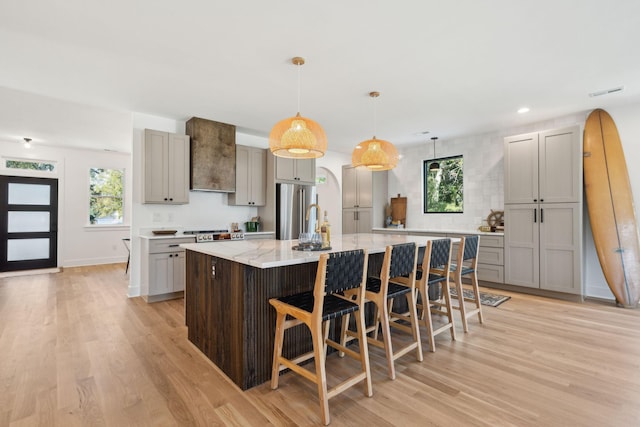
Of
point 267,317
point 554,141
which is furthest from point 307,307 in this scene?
point 554,141

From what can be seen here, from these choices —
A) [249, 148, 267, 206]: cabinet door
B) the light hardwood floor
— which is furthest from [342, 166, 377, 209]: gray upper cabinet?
the light hardwood floor

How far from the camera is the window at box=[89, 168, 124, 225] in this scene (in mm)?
7355

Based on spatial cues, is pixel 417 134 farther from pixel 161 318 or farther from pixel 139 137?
pixel 161 318

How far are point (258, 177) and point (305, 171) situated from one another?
0.86m

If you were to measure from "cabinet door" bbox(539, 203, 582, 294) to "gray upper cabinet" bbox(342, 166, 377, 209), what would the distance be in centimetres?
305

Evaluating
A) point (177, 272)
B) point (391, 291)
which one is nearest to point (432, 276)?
point (391, 291)

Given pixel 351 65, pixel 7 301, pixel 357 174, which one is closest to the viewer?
pixel 351 65

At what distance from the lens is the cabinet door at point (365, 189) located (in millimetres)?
6578

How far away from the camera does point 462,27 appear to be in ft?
8.10

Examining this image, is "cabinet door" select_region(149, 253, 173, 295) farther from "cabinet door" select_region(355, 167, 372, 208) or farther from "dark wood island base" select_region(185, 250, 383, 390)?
"cabinet door" select_region(355, 167, 372, 208)

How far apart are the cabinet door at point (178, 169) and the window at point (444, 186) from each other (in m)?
4.52

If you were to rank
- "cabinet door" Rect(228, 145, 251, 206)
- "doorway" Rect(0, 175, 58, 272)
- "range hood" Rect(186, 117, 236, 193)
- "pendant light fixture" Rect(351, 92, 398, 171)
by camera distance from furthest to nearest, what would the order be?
1. "doorway" Rect(0, 175, 58, 272)
2. "cabinet door" Rect(228, 145, 251, 206)
3. "range hood" Rect(186, 117, 236, 193)
4. "pendant light fixture" Rect(351, 92, 398, 171)

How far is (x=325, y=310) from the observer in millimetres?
1941

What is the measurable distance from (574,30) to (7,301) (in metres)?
6.99
